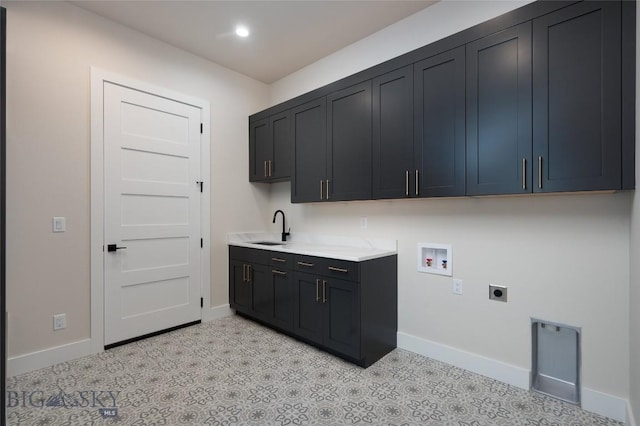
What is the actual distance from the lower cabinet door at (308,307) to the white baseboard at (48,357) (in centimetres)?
185

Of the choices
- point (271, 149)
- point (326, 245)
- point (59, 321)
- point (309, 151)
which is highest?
point (271, 149)

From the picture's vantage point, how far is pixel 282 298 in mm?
3143

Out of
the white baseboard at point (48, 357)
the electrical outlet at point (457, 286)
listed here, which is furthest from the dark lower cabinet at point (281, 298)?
the white baseboard at point (48, 357)

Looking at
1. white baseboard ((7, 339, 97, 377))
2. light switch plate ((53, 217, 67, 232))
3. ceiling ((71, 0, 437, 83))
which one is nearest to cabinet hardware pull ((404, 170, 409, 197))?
ceiling ((71, 0, 437, 83))

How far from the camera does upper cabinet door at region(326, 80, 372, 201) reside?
2799mm

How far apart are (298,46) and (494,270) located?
9.59 ft

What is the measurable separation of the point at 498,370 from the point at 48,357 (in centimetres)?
358

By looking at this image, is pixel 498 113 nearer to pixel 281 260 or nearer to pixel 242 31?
pixel 281 260

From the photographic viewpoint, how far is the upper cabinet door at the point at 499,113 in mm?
1973

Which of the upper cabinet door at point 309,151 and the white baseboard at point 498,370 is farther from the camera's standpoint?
the upper cabinet door at point 309,151

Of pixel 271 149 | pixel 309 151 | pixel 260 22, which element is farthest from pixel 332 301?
pixel 260 22

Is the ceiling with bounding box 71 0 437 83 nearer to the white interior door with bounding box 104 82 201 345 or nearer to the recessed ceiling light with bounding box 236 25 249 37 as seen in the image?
the recessed ceiling light with bounding box 236 25 249 37

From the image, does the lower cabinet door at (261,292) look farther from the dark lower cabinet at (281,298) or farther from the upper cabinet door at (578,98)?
the upper cabinet door at (578,98)

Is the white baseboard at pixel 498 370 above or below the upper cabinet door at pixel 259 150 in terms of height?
below
